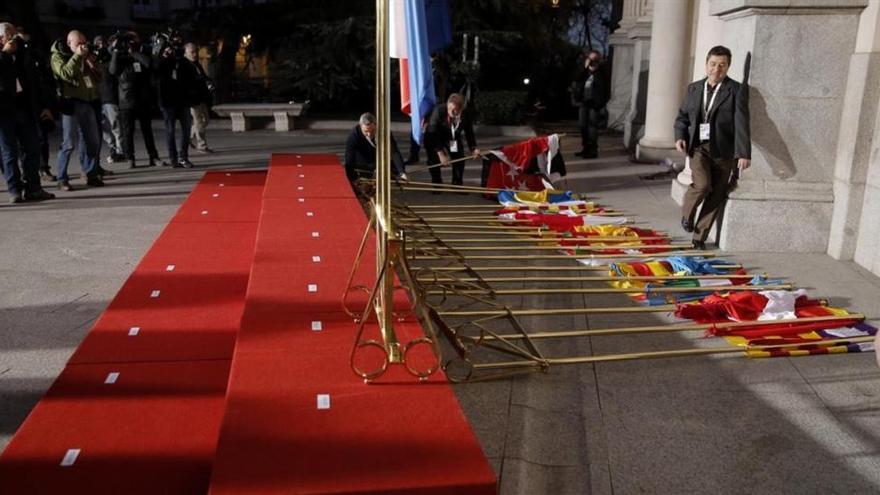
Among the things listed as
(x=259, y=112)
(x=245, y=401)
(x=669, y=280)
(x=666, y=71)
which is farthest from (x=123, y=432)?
(x=259, y=112)

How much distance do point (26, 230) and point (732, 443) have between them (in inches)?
301

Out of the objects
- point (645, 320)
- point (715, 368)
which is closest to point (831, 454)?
point (715, 368)

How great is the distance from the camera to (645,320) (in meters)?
5.51

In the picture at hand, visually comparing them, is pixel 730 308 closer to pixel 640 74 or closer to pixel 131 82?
pixel 131 82

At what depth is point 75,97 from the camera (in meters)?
10.5

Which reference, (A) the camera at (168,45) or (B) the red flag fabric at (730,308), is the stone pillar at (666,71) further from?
(A) the camera at (168,45)

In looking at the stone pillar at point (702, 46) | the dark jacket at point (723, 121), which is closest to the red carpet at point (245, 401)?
the dark jacket at point (723, 121)

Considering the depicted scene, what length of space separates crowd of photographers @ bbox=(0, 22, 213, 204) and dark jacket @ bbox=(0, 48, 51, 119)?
0.04 ft

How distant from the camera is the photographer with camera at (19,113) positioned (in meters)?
9.20

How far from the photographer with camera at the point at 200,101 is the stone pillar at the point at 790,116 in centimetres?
916

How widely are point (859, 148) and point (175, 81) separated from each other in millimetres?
10074

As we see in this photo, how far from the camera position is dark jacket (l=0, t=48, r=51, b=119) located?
30.0 feet

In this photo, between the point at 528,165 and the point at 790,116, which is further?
the point at 528,165

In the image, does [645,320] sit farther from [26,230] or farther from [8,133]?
[8,133]
